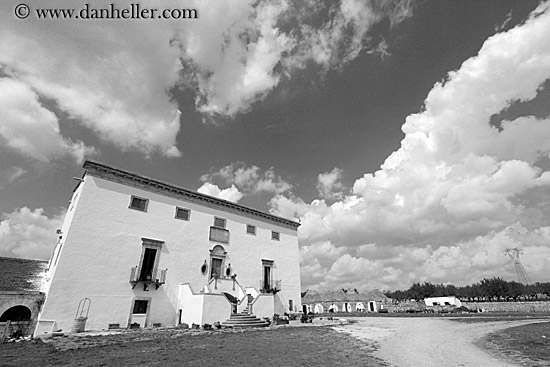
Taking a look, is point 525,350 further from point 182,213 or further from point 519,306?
point 519,306

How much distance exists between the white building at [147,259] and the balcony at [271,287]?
0.49ft

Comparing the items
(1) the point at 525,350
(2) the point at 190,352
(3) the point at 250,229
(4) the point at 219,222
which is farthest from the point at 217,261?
(1) the point at 525,350

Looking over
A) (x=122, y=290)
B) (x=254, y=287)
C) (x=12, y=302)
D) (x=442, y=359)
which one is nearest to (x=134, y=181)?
(x=122, y=290)

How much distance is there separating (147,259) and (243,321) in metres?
8.57

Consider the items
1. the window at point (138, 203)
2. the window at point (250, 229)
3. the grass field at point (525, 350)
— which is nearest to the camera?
the grass field at point (525, 350)

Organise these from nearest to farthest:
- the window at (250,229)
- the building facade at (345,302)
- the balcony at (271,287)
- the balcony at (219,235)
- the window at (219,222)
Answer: the balcony at (219,235), the window at (219,222), the balcony at (271,287), the window at (250,229), the building facade at (345,302)

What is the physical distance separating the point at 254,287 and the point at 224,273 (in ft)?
12.6

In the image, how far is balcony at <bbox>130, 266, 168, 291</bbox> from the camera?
19.5 meters

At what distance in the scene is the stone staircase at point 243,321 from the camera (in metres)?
19.2

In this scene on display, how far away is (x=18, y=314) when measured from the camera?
15922 mm

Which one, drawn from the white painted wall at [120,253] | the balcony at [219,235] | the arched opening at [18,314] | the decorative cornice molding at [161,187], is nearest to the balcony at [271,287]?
the white painted wall at [120,253]

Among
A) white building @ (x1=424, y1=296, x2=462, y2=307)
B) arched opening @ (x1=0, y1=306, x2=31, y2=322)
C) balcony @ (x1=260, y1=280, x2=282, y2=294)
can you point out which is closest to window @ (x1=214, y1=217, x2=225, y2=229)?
balcony @ (x1=260, y1=280, x2=282, y2=294)

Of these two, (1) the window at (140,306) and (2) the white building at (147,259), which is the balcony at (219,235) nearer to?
(2) the white building at (147,259)

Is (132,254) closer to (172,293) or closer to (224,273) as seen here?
(172,293)
